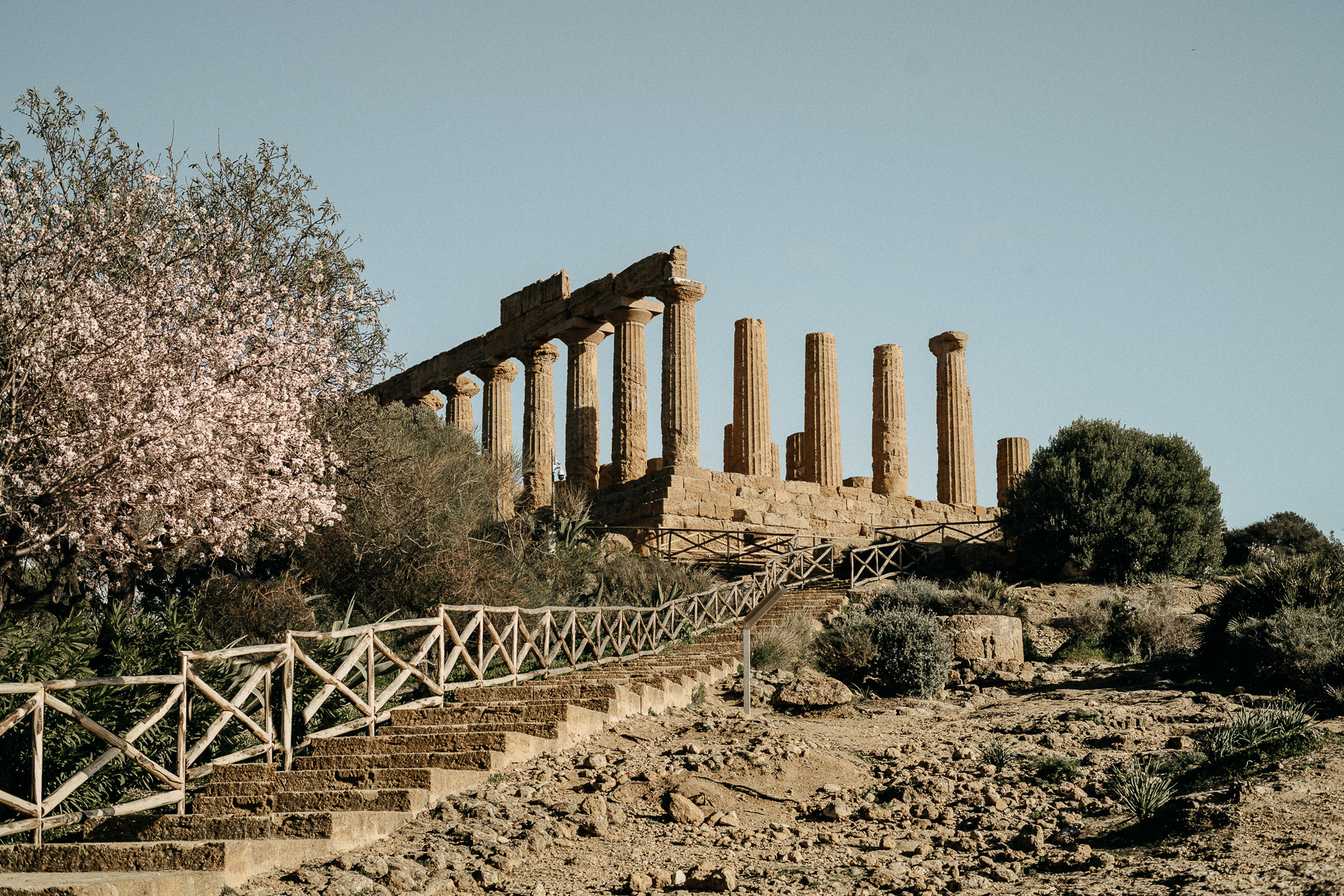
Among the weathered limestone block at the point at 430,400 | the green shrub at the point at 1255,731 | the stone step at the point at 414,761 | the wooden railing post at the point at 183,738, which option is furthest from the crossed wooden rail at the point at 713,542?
the wooden railing post at the point at 183,738

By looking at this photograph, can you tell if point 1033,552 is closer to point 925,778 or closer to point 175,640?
point 925,778

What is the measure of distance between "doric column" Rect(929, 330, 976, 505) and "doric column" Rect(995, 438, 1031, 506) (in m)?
4.17

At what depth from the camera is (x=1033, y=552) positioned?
2645 cm

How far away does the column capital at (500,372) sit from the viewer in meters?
35.9

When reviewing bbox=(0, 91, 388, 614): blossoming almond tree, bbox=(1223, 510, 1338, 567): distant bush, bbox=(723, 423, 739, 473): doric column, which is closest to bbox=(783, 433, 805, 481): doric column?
bbox=(723, 423, 739, 473): doric column

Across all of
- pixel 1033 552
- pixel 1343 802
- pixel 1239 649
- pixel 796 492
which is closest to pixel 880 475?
pixel 796 492

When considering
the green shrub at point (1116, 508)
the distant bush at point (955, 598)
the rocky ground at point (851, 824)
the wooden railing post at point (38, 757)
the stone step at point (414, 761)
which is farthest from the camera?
the green shrub at point (1116, 508)

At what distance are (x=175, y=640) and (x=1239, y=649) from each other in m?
12.4

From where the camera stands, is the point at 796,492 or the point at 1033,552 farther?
the point at 796,492

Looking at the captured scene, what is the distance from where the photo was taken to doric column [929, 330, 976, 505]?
34969 mm

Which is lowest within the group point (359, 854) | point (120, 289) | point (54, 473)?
point (359, 854)

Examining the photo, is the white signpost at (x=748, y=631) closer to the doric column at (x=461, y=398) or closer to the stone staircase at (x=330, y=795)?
the stone staircase at (x=330, y=795)

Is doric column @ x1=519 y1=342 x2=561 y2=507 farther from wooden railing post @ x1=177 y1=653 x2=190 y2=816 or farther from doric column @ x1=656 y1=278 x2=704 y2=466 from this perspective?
wooden railing post @ x1=177 y1=653 x2=190 y2=816

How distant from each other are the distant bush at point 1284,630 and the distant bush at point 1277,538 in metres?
13.1
